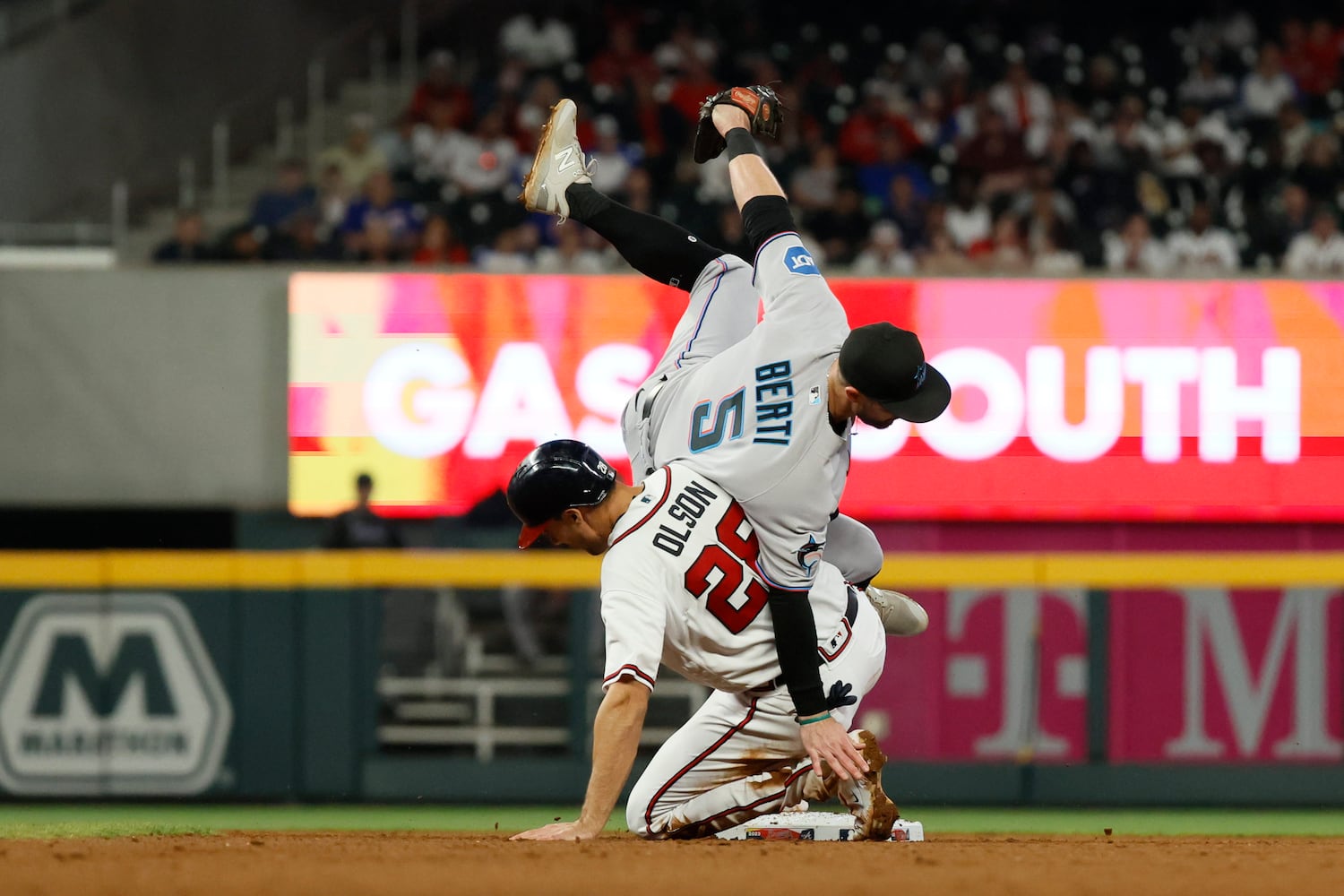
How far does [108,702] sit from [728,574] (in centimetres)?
414

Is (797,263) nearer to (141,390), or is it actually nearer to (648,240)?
(648,240)

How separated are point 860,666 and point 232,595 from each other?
3853 millimetres

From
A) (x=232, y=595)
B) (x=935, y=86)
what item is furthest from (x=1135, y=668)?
(x=935, y=86)

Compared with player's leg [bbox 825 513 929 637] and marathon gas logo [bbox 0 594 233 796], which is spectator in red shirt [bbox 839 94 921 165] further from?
player's leg [bbox 825 513 929 637]

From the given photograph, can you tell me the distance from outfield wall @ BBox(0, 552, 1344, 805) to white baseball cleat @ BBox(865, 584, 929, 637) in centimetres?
253

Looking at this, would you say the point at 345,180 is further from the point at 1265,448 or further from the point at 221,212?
the point at 1265,448

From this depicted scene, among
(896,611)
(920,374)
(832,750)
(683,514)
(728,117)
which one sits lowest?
(832,750)

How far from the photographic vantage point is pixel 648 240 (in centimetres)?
507

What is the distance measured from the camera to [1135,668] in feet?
26.3

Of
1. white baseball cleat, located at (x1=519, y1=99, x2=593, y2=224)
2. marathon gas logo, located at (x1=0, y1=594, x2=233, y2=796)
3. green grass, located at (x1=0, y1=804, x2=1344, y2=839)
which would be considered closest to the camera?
white baseball cleat, located at (x1=519, y1=99, x2=593, y2=224)

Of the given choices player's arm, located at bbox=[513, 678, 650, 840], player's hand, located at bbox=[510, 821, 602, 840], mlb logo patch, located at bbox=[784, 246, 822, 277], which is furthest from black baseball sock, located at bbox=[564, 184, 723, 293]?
player's hand, located at bbox=[510, 821, 602, 840]

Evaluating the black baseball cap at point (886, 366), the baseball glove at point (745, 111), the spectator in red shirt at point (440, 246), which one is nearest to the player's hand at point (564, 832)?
the black baseball cap at point (886, 366)

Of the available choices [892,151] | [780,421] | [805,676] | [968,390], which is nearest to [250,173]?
[892,151]

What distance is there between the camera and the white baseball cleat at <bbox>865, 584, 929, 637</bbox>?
5.40 m
